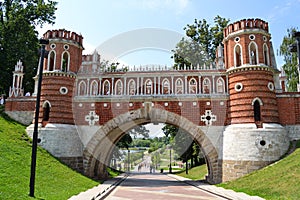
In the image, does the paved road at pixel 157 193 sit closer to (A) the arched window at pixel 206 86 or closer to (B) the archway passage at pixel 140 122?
(B) the archway passage at pixel 140 122

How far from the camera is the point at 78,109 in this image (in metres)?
19.2

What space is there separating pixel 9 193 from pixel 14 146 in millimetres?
6774

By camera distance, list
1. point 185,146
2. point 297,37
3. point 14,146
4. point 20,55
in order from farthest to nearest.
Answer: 1. point 185,146
2. point 20,55
3. point 14,146
4. point 297,37

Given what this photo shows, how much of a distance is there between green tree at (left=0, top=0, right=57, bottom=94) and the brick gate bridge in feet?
24.0

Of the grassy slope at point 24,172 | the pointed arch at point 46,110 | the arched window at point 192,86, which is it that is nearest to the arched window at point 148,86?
the arched window at point 192,86

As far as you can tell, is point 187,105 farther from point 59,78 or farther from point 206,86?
point 59,78

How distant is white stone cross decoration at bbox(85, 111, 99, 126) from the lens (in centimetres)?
1894

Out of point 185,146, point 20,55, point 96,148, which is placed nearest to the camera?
point 96,148

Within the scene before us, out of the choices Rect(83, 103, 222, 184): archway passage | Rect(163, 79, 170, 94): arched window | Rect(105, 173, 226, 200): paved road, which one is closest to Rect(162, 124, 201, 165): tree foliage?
Rect(83, 103, 222, 184): archway passage

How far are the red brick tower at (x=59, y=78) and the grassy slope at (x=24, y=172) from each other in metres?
2.35

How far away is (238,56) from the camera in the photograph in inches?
715

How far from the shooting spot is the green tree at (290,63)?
2959cm

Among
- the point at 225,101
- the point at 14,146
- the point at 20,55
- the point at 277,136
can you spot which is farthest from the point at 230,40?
the point at 20,55

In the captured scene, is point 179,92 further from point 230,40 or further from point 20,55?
point 20,55
